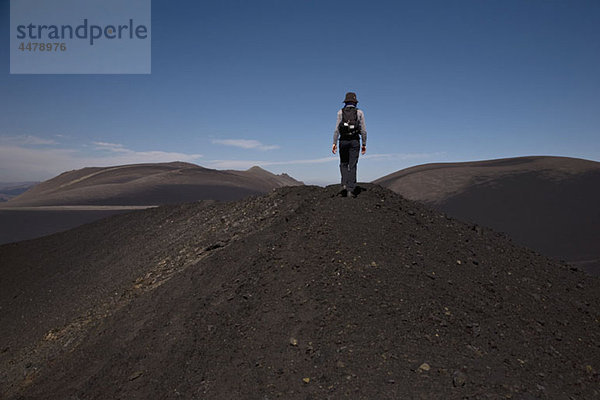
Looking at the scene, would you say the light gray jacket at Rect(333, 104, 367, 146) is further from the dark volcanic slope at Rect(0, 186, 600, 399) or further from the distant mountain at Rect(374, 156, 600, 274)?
the distant mountain at Rect(374, 156, 600, 274)

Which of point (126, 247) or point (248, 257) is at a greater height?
point (248, 257)

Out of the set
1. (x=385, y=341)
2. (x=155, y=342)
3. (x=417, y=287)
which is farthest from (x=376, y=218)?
(x=155, y=342)

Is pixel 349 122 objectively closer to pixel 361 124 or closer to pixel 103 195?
pixel 361 124

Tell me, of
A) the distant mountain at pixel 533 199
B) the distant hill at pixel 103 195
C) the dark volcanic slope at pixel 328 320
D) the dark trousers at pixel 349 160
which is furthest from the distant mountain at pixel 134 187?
A: the dark trousers at pixel 349 160

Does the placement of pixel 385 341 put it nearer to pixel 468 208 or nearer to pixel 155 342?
pixel 155 342

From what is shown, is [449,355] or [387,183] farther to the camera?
[387,183]

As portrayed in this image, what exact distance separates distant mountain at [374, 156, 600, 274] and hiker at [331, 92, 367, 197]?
1387 centimetres

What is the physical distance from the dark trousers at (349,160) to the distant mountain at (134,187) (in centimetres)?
2933

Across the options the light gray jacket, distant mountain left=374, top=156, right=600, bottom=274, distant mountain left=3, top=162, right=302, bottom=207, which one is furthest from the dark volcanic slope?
distant mountain left=3, top=162, right=302, bottom=207

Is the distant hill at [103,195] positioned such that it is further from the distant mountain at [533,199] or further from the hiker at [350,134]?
the distant mountain at [533,199]

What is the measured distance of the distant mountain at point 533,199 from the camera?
17.7m

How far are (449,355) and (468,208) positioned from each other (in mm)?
20326

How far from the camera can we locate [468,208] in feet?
72.2

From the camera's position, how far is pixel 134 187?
35.7 meters
